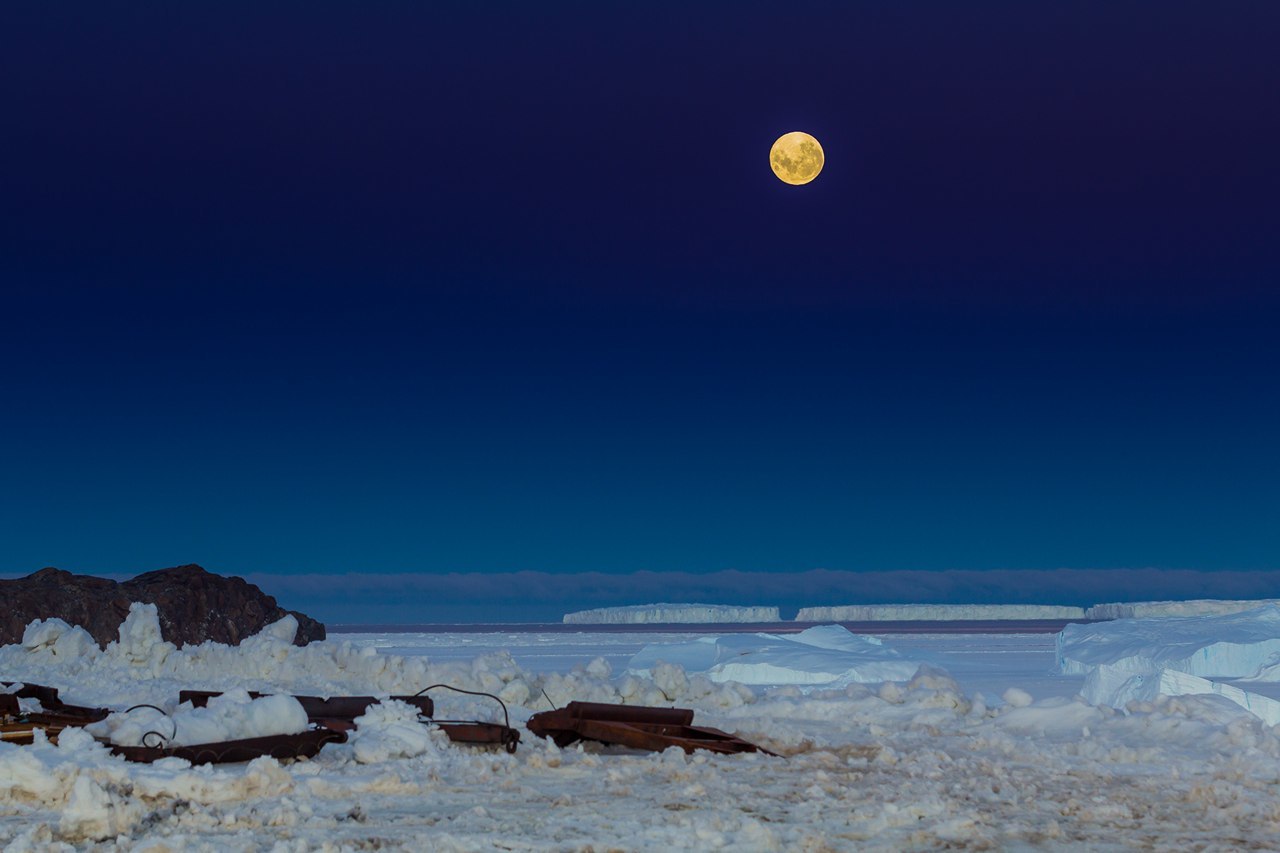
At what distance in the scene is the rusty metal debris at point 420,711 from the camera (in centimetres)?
711

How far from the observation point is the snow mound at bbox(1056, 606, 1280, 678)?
15.4m

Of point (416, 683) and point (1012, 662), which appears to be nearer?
point (416, 683)

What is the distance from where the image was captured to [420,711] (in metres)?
7.80

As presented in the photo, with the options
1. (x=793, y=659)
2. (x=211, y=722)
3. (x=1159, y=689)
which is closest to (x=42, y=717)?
(x=211, y=722)

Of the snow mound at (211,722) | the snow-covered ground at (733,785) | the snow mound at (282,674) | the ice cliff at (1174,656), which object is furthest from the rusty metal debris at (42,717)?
the ice cliff at (1174,656)

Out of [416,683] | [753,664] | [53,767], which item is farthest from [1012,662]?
[53,767]

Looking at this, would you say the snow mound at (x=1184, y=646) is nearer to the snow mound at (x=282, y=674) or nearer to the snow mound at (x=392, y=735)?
the snow mound at (x=282, y=674)

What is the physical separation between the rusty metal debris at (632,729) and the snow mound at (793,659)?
745cm

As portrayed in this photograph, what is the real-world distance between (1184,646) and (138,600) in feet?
52.3

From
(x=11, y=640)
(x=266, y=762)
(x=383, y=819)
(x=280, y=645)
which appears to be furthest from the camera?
(x=11, y=640)

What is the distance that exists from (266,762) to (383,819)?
2.90ft

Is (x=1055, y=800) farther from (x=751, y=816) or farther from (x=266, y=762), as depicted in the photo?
(x=266, y=762)

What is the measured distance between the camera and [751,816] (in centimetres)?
504

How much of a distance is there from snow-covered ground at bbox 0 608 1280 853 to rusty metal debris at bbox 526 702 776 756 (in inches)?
5.3
